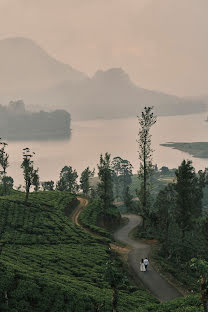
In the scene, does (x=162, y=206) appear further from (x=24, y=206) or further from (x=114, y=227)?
(x=24, y=206)

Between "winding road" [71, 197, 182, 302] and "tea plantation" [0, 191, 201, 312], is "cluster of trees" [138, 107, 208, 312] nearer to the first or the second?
"winding road" [71, 197, 182, 302]

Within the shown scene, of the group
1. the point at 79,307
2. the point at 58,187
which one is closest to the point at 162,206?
the point at 79,307

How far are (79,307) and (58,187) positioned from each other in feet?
234

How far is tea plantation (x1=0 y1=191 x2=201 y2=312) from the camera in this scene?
69.5 ft

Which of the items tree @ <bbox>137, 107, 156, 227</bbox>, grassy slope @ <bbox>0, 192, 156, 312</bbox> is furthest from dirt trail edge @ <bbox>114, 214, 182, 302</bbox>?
tree @ <bbox>137, 107, 156, 227</bbox>

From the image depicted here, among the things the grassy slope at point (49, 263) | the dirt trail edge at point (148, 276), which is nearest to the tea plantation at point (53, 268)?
the grassy slope at point (49, 263)

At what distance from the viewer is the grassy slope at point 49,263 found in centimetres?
2128

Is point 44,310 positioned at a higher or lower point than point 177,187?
lower

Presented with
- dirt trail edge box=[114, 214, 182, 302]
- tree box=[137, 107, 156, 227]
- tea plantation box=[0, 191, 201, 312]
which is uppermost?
tree box=[137, 107, 156, 227]

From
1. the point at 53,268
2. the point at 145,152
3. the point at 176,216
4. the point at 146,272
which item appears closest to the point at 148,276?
the point at 146,272

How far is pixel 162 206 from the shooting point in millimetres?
45062

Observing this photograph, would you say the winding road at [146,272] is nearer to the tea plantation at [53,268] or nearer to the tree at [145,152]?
the tea plantation at [53,268]

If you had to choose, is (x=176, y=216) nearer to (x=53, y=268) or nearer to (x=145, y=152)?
(x=145, y=152)

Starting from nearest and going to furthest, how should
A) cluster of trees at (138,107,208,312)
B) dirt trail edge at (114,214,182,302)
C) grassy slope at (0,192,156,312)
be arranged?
grassy slope at (0,192,156,312), dirt trail edge at (114,214,182,302), cluster of trees at (138,107,208,312)
